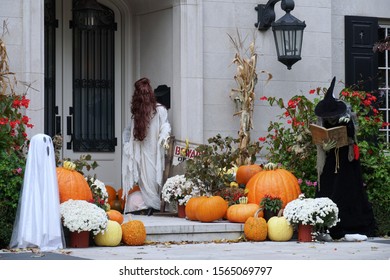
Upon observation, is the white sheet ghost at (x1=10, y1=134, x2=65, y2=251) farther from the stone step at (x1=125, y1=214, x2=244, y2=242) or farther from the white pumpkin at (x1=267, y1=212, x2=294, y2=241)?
the white pumpkin at (x1=267, y1=212, x2=294, y2=241)

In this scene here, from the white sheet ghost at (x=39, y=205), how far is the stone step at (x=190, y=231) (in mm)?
1372

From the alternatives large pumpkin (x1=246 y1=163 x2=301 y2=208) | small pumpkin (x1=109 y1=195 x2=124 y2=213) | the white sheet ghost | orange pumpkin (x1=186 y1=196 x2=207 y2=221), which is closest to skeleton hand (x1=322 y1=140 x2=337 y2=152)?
large pumpkin (x1=246 y1=163 x2=301 y2=208)

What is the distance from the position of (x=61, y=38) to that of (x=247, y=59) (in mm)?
2720

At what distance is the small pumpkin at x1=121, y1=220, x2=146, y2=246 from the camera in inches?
479

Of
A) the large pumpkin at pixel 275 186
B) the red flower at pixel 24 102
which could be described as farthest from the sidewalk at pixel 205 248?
the red flower at pixel 24 102

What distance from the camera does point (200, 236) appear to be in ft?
42.1

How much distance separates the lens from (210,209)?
13.1 meters

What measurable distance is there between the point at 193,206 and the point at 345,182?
1.93 meters

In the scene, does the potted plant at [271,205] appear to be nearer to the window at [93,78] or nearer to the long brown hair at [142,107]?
the long brown hair at [142,107]

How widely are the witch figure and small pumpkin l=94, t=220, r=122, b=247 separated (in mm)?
2670

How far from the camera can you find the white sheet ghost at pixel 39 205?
11516mm

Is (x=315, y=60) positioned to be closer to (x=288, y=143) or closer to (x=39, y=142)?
(x=288, y=143)
